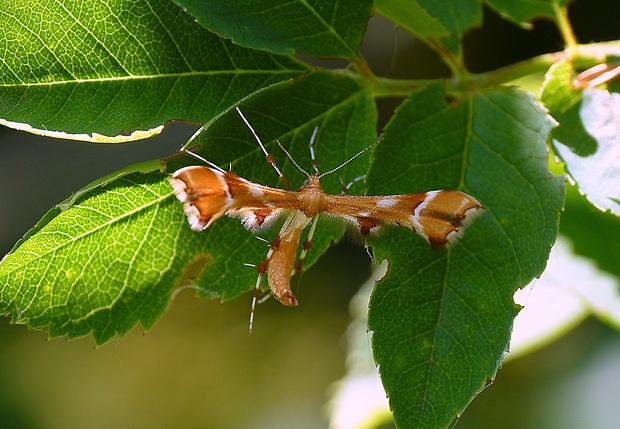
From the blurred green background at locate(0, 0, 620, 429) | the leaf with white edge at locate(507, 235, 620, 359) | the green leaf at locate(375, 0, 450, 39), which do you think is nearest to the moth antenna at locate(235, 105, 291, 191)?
the green leaf at locate(375, 0, 450, 39)

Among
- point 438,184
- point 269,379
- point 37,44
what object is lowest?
point 269,379

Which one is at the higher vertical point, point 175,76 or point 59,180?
point 175,76

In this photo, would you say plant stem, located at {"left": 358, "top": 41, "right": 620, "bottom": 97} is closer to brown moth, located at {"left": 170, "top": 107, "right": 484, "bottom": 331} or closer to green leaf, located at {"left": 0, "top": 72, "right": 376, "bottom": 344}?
green leaf, located at {"left": 0, "top": 72, "right": 376, "bottom": 344}

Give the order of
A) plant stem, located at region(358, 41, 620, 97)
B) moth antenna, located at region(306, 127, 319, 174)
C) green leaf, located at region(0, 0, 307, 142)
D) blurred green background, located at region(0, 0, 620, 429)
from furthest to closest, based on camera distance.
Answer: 1. blurred green background, located at region(0, 0, 620, 429)
2. plant stem, located at region(358, 41, 620, 97)
3. moth antenna, located at region(306, 127, 319, 174)
4. green leaf, located at region(0, 0, 307, 142)

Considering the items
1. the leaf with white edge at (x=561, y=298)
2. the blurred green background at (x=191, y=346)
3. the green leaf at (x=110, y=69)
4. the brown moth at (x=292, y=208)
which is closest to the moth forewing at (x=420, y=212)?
the brown moth at (x=292, y=208)

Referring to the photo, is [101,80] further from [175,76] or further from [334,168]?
[334,168]

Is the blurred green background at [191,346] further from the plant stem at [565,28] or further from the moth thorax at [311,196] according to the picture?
the moth thorax at [311,196]

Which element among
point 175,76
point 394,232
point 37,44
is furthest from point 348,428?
point 37,44
